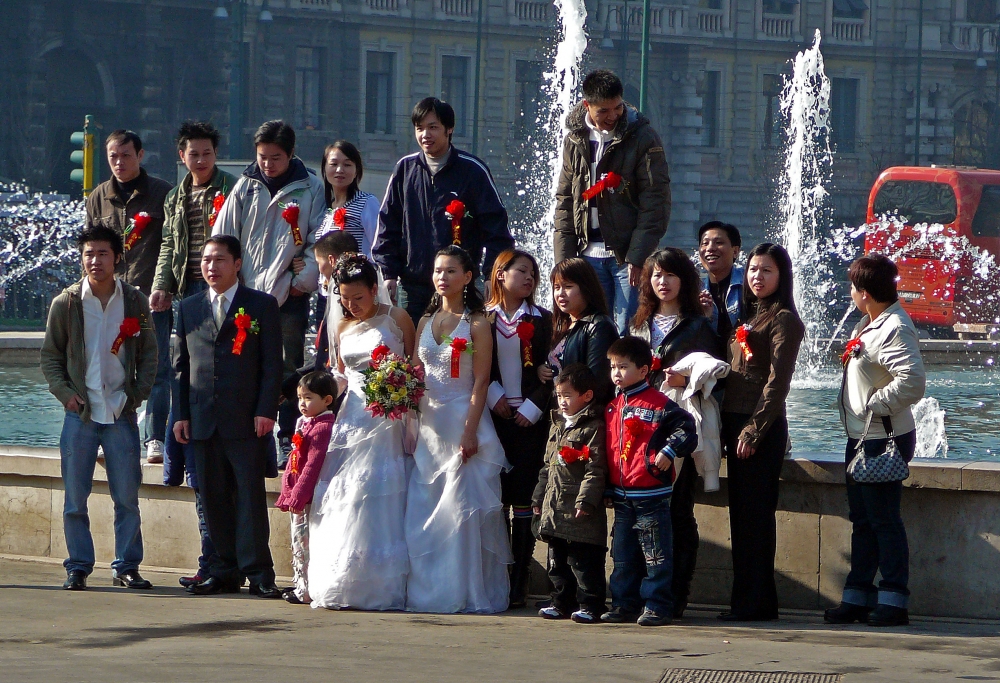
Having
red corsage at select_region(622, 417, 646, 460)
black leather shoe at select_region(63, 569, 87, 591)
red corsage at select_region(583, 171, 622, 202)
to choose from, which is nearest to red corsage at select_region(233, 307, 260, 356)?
black leather shoe at select_region(63, 569, 87, 591)

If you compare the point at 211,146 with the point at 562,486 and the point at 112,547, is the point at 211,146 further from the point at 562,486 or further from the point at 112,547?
the point at 562,486

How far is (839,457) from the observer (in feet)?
23.2

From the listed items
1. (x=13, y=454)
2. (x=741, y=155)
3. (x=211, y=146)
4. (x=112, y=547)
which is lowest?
(x=112, y=547)

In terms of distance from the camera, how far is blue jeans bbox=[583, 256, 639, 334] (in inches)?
289

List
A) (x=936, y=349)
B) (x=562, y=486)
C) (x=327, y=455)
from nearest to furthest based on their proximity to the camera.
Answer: (x=562, y=486) < (x=327, y=455) < (x=936, y=349)

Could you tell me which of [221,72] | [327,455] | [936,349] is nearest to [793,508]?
[327,455]

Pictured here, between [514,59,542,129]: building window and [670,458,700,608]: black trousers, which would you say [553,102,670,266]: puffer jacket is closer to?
[670,458,700,608]: black trousers

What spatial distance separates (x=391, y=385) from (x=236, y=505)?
3.72 ft

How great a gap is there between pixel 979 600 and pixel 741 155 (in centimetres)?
4102

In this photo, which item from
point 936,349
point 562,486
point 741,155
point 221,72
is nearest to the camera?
point 562,486

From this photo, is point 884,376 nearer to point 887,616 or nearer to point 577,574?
point 887,616

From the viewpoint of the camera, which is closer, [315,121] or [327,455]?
[327,455]

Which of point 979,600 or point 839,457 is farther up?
point 839,457

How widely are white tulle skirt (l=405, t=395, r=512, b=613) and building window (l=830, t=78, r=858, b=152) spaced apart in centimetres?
4258
